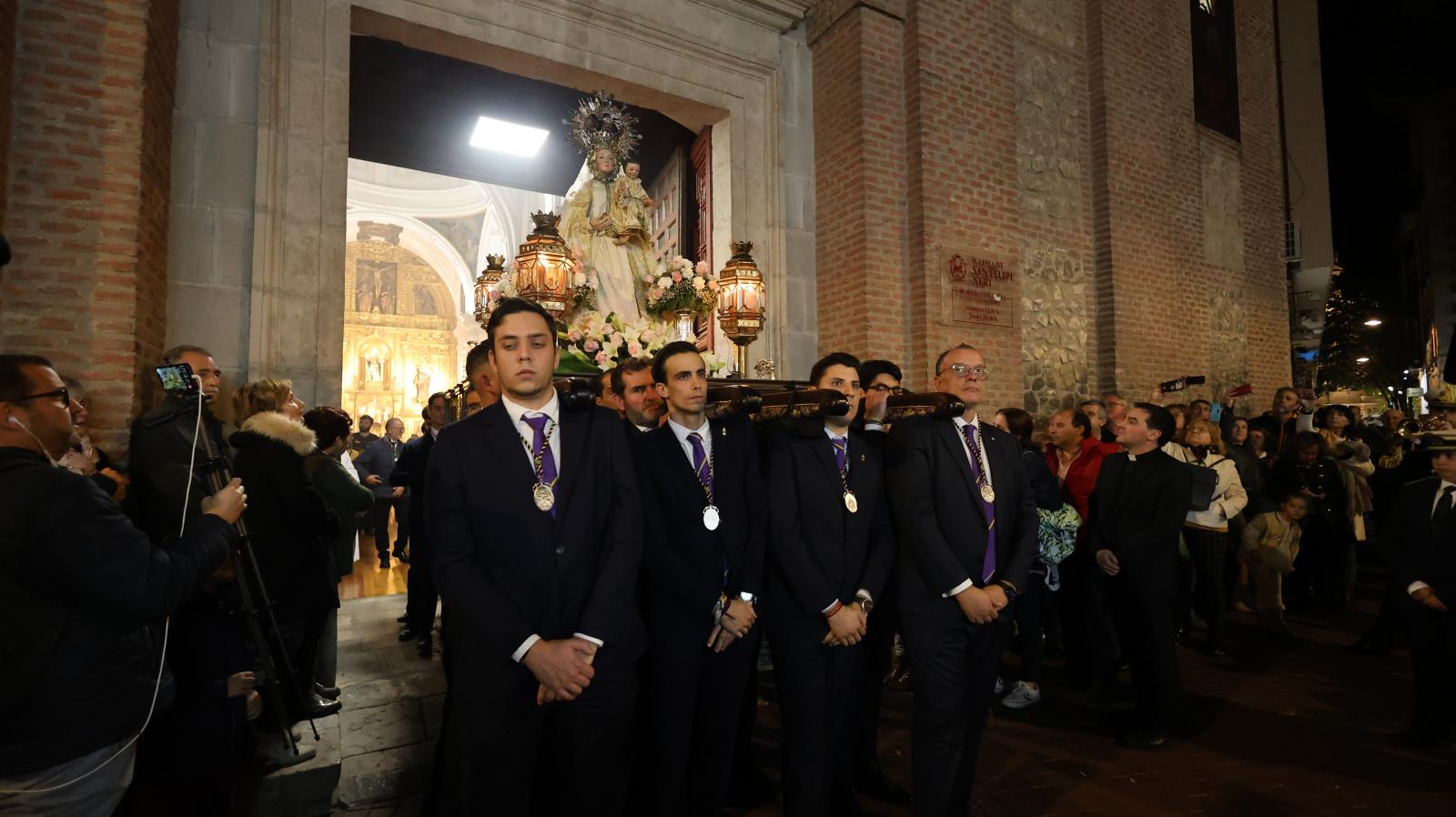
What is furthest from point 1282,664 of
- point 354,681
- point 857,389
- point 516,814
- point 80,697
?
point 80,697

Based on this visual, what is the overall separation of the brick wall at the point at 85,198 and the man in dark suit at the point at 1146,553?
5976mm

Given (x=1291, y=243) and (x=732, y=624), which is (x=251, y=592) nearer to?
(x=732, y=624)

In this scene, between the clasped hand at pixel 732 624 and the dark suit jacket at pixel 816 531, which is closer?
the clasped hand at pixel 732 624

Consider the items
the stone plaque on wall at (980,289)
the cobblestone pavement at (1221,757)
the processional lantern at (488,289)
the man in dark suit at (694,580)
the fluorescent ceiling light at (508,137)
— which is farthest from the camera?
the fluorescent ceiling light at (508,137)

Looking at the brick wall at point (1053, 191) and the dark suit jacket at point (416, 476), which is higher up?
the brick wall at point (1053, 191)

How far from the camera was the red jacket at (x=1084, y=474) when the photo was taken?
17.7 feet

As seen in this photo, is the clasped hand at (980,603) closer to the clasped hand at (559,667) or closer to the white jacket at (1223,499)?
the clasped hand at (559,667)

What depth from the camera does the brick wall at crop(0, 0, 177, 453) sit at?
14.8 ft

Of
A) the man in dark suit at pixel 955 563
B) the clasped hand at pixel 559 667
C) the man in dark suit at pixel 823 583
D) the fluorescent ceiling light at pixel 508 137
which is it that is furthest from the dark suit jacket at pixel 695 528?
the fluorescent ceiling light at pixel 508 137

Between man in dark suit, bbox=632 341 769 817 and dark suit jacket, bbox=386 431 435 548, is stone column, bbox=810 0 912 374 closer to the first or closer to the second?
dark suit jacket, bbox=386 431 435 548

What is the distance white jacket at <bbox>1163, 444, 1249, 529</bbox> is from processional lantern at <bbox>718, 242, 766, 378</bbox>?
3780 mm

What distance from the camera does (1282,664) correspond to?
18.4ft

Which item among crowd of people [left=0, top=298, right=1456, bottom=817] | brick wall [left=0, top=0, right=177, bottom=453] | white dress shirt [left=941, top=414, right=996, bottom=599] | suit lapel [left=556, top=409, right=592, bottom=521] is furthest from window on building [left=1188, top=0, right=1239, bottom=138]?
brick wall [left=0, top=0, right=177, bottom=453]

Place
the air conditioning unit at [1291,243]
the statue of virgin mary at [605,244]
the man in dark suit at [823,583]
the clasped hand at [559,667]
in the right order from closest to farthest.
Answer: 1. the clasped hand at [559,667]
2. the man in dark suit at [823,583]
3. the statue of virgin mary at [605,244]
4. the air conditioning unit at [1291,243]
